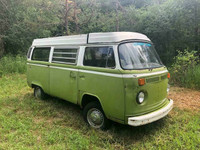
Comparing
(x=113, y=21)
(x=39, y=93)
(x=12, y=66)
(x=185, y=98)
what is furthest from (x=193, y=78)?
(x=12, y=66)

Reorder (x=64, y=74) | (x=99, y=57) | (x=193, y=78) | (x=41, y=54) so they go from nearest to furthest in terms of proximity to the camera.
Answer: (x=99, y=57), (x=64, y=74), (x=41, y=54), (x=193, y=78)

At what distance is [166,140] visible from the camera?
11.1 feet

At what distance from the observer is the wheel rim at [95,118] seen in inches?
151

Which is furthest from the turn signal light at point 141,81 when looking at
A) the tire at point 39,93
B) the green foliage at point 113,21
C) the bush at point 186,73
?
the green foliage at point 113,21

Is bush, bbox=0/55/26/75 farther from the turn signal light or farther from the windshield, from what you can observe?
the turn signal light

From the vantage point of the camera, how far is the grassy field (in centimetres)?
328

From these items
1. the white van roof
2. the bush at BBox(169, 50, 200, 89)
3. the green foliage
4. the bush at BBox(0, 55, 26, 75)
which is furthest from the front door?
the bush at BBox(0, 55, 26, 75)

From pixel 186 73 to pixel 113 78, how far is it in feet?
17.3

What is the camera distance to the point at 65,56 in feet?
15.1

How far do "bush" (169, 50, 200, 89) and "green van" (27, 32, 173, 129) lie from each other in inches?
139

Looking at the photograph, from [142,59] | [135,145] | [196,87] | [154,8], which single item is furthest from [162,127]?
[154,8]

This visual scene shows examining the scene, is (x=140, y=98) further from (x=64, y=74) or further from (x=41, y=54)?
(x=41, y=54)

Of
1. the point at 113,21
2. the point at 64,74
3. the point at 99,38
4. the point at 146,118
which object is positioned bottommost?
the point at 146,118

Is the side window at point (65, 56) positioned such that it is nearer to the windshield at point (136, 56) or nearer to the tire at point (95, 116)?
the tire at point (95, 116)
